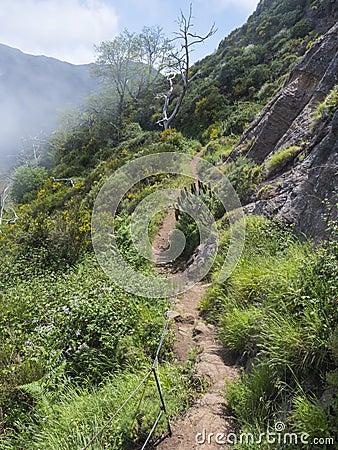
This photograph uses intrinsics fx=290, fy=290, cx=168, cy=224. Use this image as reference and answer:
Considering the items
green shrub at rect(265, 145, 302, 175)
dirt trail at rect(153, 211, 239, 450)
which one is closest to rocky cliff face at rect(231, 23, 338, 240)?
green shrub at rect(265, 145, 302, 175)

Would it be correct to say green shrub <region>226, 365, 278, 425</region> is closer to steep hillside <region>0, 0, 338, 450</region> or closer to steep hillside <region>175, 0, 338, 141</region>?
steep hillside <region>0, 0, 338, 450</region>

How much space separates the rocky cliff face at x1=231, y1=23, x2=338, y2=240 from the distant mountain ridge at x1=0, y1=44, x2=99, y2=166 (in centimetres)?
6050

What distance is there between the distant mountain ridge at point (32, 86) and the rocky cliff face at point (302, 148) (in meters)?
60.5

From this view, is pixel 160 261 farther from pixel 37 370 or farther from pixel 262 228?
pixel 37 370

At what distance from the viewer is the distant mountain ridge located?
259 feet

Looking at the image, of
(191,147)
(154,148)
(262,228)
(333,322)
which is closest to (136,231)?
(262,228)

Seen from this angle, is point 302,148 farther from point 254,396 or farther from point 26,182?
point 26,182

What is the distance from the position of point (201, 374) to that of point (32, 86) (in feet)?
488

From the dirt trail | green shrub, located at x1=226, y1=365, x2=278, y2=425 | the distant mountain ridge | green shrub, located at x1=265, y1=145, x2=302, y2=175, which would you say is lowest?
the dirt trail

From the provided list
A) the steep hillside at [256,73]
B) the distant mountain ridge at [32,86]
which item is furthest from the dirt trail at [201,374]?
the distant mountain ridge at [32,86]

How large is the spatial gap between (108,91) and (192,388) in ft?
Result: 119

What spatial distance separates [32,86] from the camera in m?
125

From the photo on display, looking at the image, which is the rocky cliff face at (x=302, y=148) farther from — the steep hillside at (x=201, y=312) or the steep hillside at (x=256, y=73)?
the steep hillside at (x=256, y=73)

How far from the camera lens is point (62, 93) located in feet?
357
